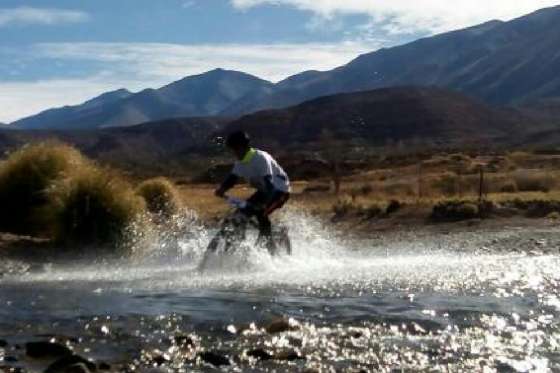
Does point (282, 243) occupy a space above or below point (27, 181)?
below

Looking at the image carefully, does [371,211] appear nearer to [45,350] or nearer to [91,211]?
[91,211]

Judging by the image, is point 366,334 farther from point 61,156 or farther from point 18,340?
point 61,156

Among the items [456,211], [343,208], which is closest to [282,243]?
[456,211]

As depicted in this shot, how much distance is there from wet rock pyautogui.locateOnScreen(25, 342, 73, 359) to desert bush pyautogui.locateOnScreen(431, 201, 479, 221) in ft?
67.1

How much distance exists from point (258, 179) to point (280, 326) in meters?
5.44

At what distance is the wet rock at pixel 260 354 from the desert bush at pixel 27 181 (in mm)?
12639

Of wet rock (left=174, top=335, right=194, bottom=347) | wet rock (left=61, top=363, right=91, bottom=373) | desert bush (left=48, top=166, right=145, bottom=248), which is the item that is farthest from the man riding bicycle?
wet rock (left=61, top=363, right=91, bottom=373)

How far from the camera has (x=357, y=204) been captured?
109ft

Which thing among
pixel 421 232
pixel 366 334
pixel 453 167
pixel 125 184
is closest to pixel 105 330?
pixel 366 334

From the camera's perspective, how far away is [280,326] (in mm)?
9883

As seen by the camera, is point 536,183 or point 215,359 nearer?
point 215,359

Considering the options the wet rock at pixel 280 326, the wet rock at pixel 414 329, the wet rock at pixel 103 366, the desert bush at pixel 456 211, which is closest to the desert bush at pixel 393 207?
the desert bush at pixel 456 211

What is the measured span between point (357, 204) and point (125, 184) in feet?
51.8

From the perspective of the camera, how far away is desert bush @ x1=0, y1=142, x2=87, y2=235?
20.4m
